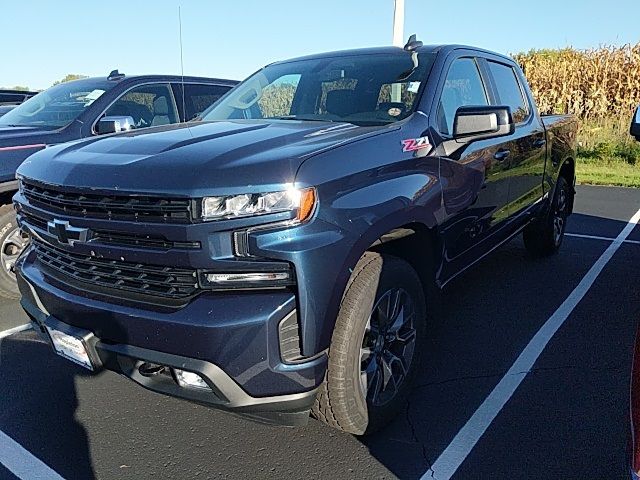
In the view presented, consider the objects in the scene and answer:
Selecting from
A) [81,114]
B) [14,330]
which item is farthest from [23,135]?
[14,330]

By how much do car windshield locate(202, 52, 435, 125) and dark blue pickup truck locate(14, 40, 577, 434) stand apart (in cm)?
2

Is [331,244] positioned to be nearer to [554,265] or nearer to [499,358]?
[499,358]

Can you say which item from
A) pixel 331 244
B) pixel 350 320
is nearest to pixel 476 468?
A: pixel 350 320

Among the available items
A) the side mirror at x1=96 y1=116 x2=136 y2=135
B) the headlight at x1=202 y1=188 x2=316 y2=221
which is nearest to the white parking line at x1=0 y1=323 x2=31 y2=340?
the side mirror at x1=96 y1=116 x2=136 y2=135

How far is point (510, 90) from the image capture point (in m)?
4.52

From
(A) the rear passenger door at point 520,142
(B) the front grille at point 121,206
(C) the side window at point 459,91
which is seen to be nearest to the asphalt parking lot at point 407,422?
(A) the rear passenger door at point 520,142

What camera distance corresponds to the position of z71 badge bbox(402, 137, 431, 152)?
2777 millimetres

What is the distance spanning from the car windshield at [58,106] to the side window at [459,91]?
3.24m

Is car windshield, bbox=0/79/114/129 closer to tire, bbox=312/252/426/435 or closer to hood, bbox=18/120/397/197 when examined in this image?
hood, bbox=18/120/397/197

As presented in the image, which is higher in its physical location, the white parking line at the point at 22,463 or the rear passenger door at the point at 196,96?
the rear passenger door at the point at 196,96

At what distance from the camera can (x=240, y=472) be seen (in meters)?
2.49

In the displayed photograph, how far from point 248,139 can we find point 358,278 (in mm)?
805

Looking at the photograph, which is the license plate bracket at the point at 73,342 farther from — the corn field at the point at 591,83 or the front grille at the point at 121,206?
the corn field at the point at 591,83

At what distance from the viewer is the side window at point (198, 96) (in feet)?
18.8
